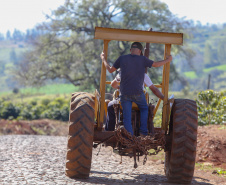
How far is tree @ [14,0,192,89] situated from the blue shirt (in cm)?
2760

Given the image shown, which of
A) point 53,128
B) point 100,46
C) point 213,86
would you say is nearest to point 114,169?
point 53,128

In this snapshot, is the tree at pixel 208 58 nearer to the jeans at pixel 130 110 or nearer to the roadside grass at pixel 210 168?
the roadside grass at pixel 210 168

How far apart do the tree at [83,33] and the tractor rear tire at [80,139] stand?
27721 mm

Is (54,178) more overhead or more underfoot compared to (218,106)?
more underfoot

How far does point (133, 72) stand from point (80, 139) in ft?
4.49

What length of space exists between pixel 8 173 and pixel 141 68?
116 inches

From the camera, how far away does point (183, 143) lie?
6.96 meters

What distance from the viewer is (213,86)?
159 metres

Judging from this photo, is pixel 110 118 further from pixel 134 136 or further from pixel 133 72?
pixel 133 72

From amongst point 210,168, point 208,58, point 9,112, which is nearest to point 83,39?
point 9,112

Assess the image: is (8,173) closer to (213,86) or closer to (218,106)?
(218,106)

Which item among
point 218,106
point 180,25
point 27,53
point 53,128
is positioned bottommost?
point 53,128

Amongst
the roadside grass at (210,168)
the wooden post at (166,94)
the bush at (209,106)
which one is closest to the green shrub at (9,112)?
the bush at (209,106)

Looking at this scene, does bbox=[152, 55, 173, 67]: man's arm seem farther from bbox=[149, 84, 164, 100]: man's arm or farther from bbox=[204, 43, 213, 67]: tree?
bbox=[204, 43, 213, 67]: tree
